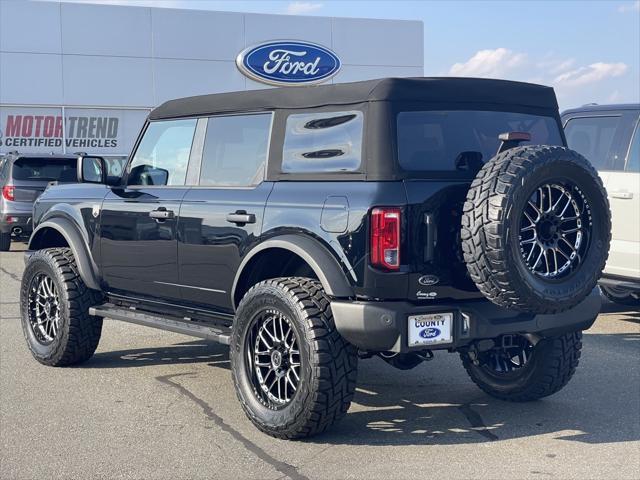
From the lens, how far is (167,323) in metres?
5.85

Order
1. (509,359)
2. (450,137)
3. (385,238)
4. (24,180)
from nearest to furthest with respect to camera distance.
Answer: (385,238) < (450,137) < (509,359) < (24,180)

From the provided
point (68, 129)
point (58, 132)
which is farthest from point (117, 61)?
point (58, 132)

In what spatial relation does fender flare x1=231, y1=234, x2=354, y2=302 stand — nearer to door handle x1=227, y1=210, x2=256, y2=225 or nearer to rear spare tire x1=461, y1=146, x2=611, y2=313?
door handle x1=227, y1=210, x2=256, y2=225

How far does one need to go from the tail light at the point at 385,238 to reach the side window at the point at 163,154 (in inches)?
73.9

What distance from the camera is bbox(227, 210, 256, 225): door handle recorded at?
5.12 meters

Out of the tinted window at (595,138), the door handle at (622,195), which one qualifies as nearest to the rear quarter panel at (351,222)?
the door handle at (622,195)

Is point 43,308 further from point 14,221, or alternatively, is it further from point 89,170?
point 14,221

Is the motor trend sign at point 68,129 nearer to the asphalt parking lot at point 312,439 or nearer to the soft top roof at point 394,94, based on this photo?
the asphalt parking lot at point 312,439

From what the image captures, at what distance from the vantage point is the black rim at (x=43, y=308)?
6.74m

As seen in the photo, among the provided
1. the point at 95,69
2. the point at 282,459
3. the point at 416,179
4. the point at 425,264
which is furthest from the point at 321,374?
the point at 95,69

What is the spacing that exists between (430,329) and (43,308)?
356cm

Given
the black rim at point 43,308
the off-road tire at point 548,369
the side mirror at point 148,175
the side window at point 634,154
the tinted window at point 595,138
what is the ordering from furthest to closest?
the tinted window at point 595,138
the side window at point 634,154
the black rim at point 43,308
the side mirror at point 148,175
the off-road tire at point 548,369

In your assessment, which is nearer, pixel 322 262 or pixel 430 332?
pixel 430 332

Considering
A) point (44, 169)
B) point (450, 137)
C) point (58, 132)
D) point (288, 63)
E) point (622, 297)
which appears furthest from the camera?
point (288, 63)
